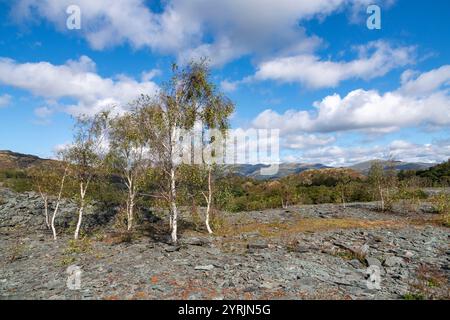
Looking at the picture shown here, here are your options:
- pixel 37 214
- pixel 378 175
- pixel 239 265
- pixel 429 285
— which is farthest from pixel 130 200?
pixel 378 175

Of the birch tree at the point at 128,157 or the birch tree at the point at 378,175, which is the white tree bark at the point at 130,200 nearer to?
the birch tree at the point at 128,157

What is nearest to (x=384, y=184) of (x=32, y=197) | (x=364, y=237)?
(x=364, y=237)

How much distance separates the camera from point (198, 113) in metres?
33.2

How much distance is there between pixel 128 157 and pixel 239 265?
2394cm

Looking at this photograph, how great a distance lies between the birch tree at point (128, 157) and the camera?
3794cm

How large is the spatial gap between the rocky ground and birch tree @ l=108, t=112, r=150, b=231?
17.4 feet

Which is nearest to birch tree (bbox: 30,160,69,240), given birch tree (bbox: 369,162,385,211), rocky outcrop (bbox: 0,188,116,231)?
rocky outcrop (bbox: 0,188,116,231)

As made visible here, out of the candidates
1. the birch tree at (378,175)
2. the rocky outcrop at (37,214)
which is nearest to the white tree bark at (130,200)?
the rocky outcrop at (37,214)

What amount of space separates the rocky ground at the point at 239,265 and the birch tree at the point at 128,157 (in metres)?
5.30

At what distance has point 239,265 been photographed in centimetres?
2116

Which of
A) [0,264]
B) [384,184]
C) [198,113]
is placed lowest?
[0,264]

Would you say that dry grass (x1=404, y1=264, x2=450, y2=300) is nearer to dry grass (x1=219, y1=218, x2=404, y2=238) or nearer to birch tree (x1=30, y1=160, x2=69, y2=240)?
dry grass (x1=219, y1=218, x2=404, y2=238)
